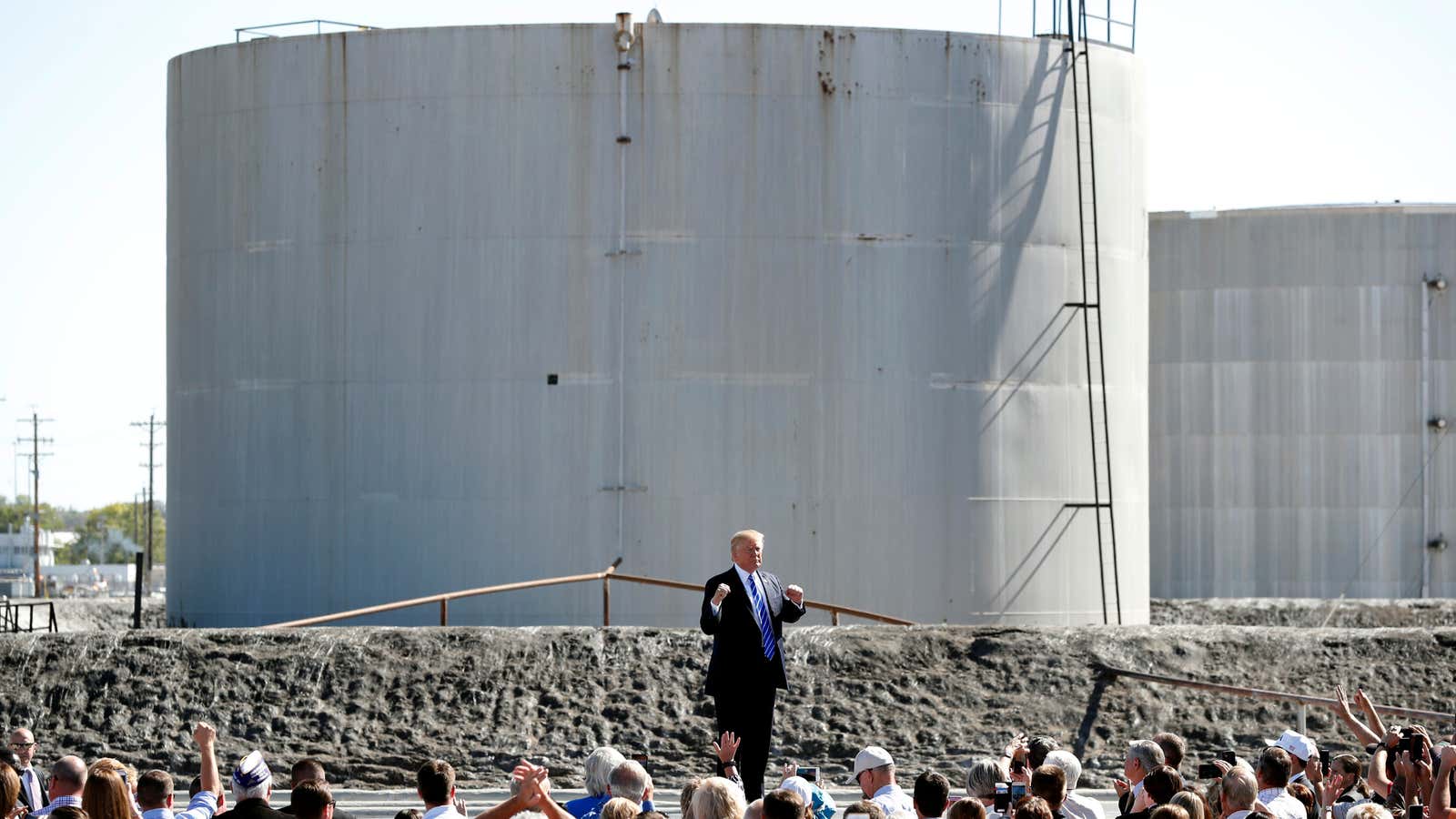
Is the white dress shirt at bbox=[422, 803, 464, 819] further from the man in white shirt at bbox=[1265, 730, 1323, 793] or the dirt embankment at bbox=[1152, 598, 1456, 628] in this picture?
the dirt embankment at bbox=[1152, 598, 1456, 628]

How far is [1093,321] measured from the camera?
2555cm

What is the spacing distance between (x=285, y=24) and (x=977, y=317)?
9863 mm

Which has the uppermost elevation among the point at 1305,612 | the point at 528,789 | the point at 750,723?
the point at 528,789

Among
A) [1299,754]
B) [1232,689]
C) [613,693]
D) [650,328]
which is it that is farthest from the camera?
[650,328]

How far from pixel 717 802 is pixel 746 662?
467cm

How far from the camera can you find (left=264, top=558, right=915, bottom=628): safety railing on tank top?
21.9m

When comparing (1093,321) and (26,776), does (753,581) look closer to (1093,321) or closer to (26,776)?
(26,776)

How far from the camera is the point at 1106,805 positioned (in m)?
16.6

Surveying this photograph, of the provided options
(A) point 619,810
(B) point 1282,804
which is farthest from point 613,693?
(A) point 619,810

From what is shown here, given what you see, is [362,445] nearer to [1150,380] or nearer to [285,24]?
[285,24]

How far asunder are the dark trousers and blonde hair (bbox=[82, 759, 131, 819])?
5.08 metres

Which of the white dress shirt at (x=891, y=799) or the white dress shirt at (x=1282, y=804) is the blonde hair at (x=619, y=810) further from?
the white dress shirt at (x=1282, y=804)

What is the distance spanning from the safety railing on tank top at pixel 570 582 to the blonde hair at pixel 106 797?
13.4m

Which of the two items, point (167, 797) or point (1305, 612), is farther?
point (1305, 612)
